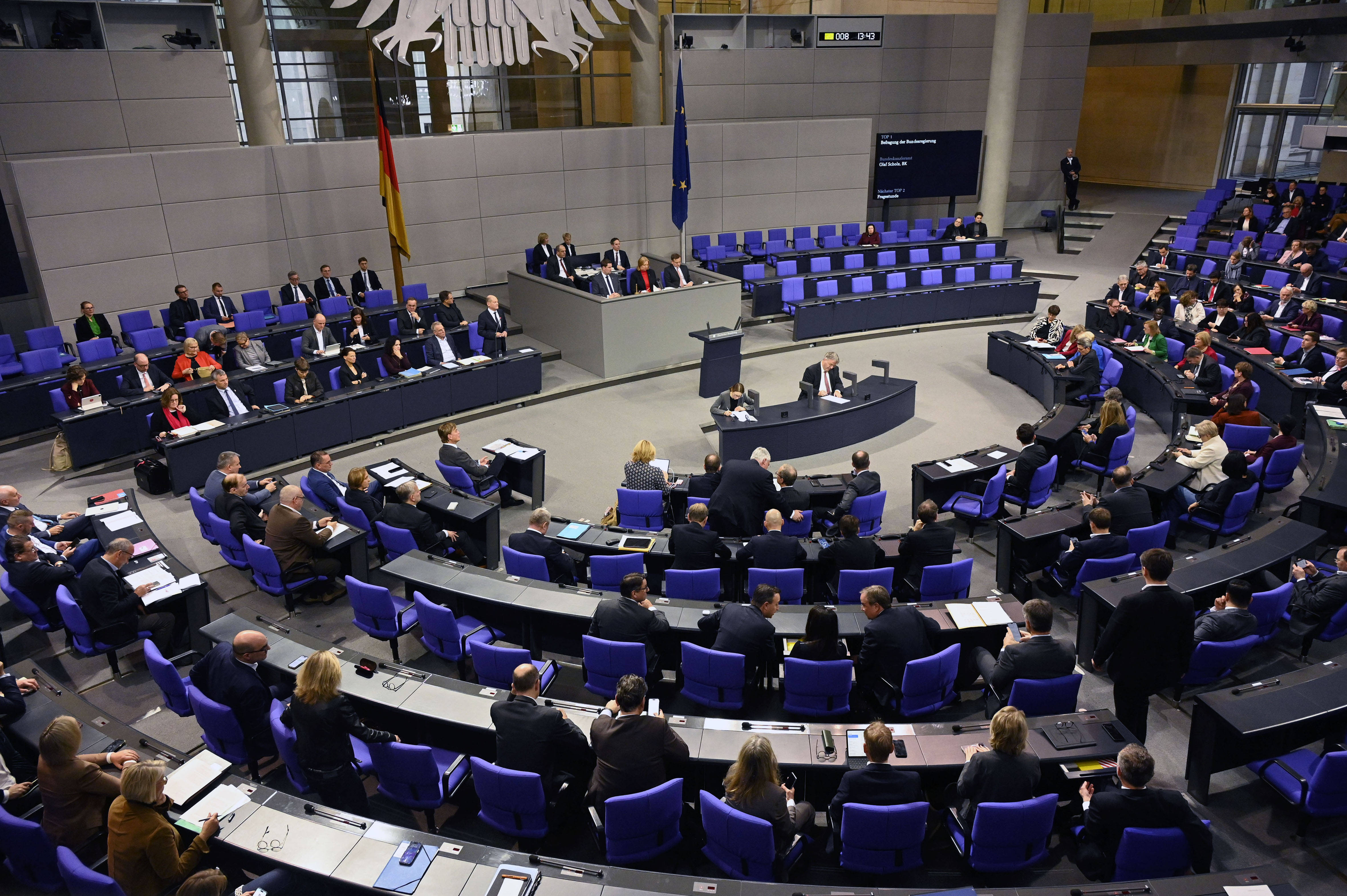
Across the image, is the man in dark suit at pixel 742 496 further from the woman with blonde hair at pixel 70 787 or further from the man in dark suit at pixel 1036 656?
the woman with blonde hair at pixel 70 787

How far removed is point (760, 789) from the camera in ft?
15.3

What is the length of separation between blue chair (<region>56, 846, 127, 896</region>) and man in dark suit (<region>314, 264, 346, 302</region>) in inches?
476

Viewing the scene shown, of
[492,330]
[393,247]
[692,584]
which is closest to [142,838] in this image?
[692,584]

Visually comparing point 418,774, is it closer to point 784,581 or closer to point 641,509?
point 784,581

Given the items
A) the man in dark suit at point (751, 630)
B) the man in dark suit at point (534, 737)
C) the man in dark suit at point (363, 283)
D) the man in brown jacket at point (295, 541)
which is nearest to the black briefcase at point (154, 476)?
the man in brown jacket at point (295, 541)

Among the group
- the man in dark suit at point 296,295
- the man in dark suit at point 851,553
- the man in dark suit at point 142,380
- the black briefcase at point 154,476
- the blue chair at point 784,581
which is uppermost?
the man in dark suit at point 296,295

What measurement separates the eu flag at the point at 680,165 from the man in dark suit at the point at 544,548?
10.6 m

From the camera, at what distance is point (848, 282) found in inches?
686

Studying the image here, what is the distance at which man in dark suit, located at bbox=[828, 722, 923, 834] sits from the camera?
4.85 m

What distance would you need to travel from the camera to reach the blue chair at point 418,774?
5352mm

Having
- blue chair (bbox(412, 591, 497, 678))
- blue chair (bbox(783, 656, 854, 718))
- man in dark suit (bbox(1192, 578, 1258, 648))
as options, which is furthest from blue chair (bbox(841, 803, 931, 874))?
blue chair (bbox(412, 591, 497, 678))

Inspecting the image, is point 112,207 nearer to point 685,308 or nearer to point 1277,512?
point 685,308

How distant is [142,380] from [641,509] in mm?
7381

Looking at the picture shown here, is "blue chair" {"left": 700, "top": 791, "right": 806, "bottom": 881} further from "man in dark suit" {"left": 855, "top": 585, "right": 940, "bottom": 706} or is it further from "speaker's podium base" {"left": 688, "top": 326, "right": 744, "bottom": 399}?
"speaker's podium base" {"left": 688, "top": 326, "right": 744, "bottom": 399}
